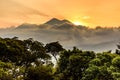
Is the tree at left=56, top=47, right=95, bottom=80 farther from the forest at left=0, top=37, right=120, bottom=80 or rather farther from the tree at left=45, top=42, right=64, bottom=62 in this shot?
the tree at left=45, top=42, right=64, bottom=62

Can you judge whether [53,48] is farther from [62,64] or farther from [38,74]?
[62,64]

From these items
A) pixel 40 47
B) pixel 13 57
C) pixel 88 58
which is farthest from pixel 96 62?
pixel 40 47

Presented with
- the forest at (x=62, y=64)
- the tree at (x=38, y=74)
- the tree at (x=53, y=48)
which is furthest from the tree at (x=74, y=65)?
the tree at (x=53, y=48)

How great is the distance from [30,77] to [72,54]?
15.3 meters

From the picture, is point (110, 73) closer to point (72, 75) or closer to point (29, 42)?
point (72, 75)

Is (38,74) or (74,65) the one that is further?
(38,74)

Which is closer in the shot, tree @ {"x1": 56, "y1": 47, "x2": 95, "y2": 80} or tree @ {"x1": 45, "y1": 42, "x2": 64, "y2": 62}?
tree @ {"x1": 56, "y1": 47, "x2": 95, "y2": 80}

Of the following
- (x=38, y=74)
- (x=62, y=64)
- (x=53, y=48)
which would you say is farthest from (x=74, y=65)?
(x=53, y=48)

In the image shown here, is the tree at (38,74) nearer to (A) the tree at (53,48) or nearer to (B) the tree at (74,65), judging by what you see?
(B) the tree at (74,65)

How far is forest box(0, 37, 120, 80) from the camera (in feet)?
171

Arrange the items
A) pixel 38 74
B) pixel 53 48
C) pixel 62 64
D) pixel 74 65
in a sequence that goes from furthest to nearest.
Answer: pixel 53 48
pixel 38 74
pixel 62 64
pixel 74 65

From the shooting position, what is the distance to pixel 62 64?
2450 inches

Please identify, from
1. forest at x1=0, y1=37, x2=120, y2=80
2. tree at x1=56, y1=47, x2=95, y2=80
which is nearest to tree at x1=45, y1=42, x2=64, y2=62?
forest at x1=0, y1=37, x2=120, y2=80

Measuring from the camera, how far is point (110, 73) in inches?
1987
